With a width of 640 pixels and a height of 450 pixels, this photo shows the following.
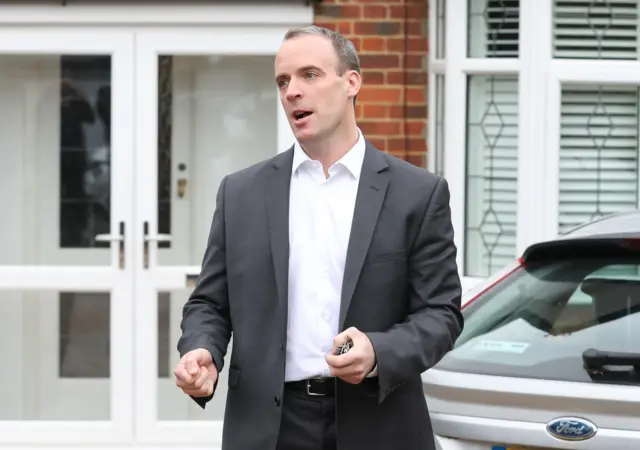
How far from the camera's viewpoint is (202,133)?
721 cm

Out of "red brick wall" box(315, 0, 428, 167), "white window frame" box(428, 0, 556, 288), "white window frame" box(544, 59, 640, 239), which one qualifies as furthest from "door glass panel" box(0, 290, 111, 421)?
"white window frame" box(544, 59, 640, 239)

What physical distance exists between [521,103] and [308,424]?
4126mm

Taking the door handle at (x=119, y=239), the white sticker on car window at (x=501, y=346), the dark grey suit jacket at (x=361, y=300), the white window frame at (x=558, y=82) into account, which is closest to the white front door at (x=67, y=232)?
the door handle at (x=119, y=239)

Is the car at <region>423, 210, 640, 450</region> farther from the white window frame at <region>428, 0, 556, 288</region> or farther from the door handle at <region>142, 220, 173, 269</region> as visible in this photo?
the door handle at <region>142, 220, 173, 269</region>

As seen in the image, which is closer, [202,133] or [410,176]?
[410,176]

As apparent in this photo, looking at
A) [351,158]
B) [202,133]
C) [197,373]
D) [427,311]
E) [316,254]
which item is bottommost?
[197,373]

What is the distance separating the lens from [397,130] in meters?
6.89

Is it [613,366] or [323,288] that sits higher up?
[323,288]

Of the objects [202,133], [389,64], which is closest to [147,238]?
[202,133]

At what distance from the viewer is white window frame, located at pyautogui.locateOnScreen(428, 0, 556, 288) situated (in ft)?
22.2

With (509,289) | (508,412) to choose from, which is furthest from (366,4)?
(508,412)

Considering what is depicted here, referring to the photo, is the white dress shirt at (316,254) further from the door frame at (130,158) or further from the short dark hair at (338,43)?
the door frame at (130,158)

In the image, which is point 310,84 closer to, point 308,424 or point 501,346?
point 308,424

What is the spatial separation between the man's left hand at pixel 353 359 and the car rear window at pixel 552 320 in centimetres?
85
